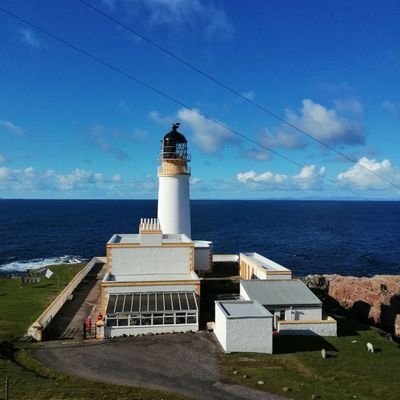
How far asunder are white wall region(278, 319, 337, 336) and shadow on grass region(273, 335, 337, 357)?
0.37 metres

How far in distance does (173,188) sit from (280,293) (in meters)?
13.7

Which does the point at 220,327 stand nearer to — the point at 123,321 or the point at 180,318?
A: the point at 180,318

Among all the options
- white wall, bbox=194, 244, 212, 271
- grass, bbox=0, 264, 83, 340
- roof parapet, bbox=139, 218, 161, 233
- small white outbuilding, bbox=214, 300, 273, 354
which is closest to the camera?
small white outbuilding, bbox=214, 300, 273, 354

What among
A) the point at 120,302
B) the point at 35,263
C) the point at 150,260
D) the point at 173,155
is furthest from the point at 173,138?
the point at 35,263

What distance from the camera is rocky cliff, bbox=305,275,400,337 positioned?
33.2 metres

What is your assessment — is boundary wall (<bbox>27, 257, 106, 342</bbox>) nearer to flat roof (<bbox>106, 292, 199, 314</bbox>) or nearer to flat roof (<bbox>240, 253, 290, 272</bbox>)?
flat roof (<bbox>106, 292, 199, 314</bbox>)

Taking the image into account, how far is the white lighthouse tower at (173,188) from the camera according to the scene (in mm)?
36312

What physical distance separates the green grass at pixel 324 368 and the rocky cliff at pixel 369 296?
8684 mm

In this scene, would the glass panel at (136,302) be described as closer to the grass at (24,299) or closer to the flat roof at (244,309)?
the flat roof at (244,309)

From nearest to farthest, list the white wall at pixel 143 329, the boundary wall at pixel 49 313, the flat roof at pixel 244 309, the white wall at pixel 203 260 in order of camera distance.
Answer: the flat roof at pixel 244 309 < the boundary wall at pixel 49 313 < the white wall at pixel 143 329 < the white wall at pixel 203 260

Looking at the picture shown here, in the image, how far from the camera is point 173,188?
36375 millimetres

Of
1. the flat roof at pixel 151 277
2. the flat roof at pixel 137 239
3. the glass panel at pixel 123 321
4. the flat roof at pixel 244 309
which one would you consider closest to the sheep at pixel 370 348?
the flat roof at pixel 244 309

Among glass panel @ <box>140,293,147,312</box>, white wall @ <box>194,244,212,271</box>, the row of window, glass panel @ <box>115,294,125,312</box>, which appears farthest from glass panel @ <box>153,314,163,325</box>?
white wall @ <box>194,244,212,271</box>

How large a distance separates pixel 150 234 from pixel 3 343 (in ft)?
36.6
